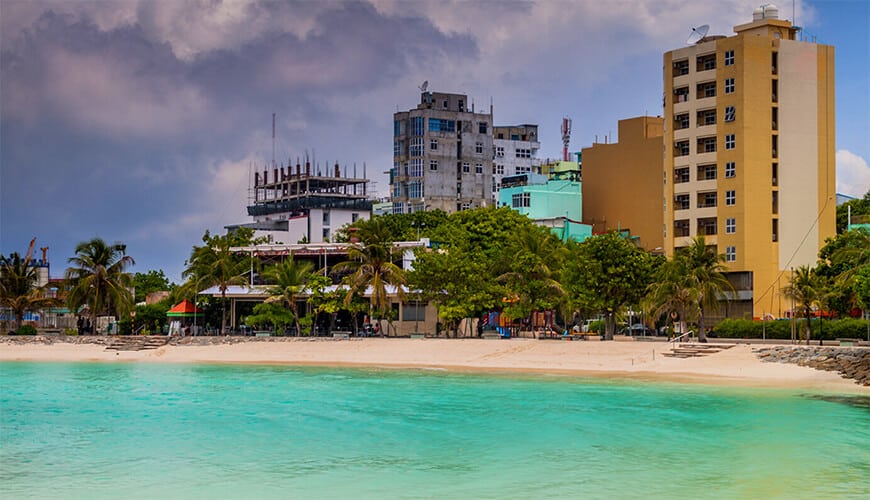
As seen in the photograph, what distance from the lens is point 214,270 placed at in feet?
208

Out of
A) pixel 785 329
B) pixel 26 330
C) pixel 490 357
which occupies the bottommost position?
pixel 490 357

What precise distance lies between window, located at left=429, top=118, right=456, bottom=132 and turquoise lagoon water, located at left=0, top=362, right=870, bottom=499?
80120mm

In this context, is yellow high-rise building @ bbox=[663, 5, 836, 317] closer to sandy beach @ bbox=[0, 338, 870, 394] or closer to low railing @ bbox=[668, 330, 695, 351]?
low railing @ bbox=[668, 330, 695, 351]

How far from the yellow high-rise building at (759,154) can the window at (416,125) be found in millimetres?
50420

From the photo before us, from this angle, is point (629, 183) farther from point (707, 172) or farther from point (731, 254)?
point (731, 254)

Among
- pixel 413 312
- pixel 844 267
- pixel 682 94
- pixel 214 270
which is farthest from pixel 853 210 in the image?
pixel 214 270

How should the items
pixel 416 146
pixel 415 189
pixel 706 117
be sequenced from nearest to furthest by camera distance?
pixel 706 117
pixel 416 146
pixel 415 189

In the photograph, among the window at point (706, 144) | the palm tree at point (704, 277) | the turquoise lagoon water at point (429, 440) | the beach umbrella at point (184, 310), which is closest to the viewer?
the turquoise lagoon water at point (429, 440)

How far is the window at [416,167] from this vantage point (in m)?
122

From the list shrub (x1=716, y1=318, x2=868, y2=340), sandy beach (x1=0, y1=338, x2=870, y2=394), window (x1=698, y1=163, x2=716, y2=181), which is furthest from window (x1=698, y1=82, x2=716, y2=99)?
sandy beach (x1=0, y1=338, x2=870, y2=394)

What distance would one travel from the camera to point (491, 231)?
65812 millimetres

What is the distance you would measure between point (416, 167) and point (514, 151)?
22745 millimetres

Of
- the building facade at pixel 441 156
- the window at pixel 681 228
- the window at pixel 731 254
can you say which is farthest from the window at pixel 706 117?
the building facade at pixel 441 156

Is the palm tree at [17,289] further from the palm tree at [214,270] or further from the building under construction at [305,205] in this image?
the building under construction at [305,205]
